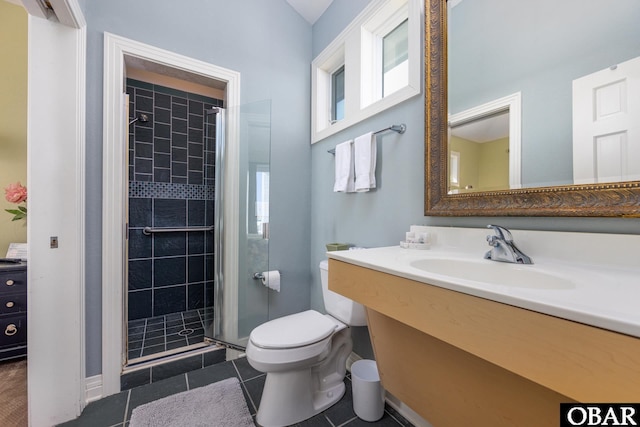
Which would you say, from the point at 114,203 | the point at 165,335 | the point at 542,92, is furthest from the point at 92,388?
the point at 542,92

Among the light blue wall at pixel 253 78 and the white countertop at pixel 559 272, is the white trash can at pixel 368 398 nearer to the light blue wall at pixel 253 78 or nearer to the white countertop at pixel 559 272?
the white countertop at pixel 559 272

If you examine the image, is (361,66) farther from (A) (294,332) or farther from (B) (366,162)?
(A) (294,332)

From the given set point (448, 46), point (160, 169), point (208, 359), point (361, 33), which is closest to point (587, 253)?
point (448, 46)

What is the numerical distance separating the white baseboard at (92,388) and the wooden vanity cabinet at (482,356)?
1488 mm

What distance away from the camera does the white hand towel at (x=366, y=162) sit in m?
1.51

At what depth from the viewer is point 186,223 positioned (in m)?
2.70

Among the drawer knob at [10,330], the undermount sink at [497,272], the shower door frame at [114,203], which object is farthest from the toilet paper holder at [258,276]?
the drawer knob at [10,330]

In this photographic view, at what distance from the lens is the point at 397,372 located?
117cm

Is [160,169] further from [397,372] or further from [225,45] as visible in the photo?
[397,372]

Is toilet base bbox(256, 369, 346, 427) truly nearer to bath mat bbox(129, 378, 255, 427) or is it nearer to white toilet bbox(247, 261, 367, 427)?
white toilet bbox(247, 261, 367, 427)

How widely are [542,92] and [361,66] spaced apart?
1.09 metres

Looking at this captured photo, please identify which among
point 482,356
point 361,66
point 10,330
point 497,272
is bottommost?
point 10,330

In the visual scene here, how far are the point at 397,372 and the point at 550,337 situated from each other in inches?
33.1

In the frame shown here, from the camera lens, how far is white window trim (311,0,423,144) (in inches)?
52.9
